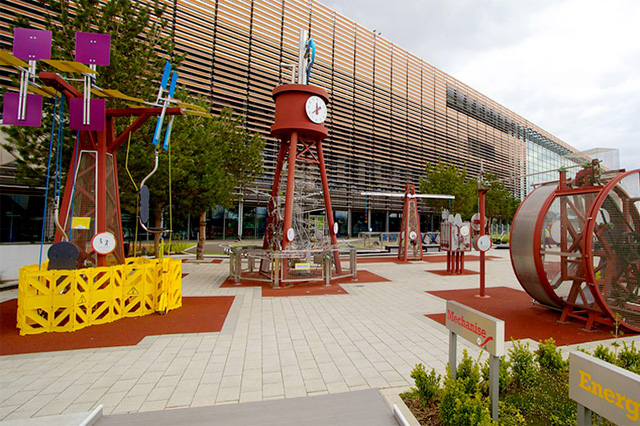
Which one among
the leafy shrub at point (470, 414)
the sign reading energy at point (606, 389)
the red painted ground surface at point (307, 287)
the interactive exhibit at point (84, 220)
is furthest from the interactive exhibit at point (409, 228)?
the sign reading energy at point (606, 389)

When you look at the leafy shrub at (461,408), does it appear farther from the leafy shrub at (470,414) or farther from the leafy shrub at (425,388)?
the leafy shrub at (425,388)

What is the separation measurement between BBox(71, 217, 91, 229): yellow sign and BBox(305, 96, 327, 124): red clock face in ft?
26.7

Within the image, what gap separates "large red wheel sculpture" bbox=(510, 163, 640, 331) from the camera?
23.4 ft

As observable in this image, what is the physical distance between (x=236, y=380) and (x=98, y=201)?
6508mm

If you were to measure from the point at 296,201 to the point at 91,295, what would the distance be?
305 inches

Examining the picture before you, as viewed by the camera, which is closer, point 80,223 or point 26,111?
point 26,111

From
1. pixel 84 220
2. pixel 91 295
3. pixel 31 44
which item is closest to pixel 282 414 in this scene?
pixel 91 295

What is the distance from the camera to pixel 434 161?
47406 millimetres

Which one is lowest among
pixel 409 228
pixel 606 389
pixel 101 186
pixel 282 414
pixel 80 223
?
pixel 282 414

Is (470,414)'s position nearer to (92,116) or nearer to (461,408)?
(461,408)

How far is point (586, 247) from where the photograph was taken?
6.93m

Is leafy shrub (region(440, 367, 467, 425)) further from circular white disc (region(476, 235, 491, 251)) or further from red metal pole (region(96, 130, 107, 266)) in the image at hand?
red metal pole (region(96, 130, 107, 266))

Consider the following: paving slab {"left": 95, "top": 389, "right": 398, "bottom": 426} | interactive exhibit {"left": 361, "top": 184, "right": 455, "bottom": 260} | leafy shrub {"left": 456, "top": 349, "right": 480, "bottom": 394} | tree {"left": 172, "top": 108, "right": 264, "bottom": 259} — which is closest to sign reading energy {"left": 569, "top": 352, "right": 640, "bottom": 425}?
leafy shrub {"left": 456, "top": 349, "right": 480, "bottom": 394}

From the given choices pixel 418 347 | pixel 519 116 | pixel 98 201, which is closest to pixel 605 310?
pixel 418 347
